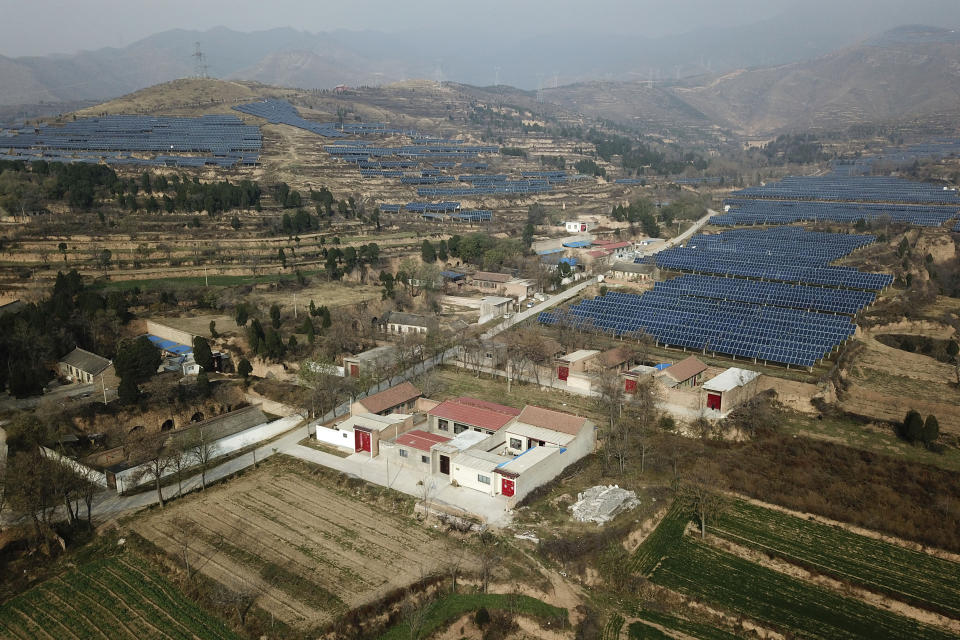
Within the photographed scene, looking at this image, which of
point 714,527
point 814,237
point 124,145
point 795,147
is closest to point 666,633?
point 714,527

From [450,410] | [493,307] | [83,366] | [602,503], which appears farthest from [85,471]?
[493,307]

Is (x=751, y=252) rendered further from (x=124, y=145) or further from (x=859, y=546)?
(x=124, y=145)

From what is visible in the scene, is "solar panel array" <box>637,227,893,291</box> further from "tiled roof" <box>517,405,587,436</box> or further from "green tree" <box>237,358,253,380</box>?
"green tree" <box>237,358,253,380</box>

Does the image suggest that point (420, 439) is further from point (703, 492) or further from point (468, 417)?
point (703, 492)

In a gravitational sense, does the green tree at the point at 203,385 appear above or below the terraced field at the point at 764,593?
above

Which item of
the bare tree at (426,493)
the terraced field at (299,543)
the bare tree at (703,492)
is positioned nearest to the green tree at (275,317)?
the terraced field at (299,543)

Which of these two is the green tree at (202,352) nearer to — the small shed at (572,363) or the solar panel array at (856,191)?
the small shed at (572,363)
